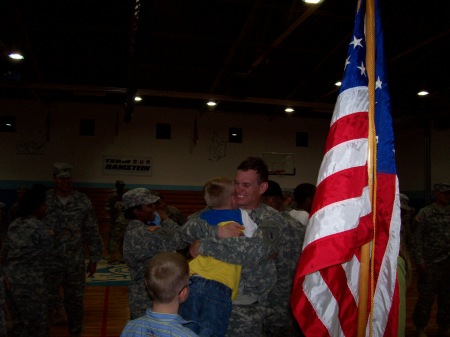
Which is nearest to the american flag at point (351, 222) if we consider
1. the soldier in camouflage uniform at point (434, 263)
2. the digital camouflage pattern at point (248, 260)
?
the digital camouflage pattern at point (248, 260)

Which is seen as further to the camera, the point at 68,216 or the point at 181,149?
the point at 181,149

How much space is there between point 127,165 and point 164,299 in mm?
14420

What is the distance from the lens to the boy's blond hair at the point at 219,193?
2.30 metres

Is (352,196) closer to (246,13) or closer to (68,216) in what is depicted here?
(68,216)

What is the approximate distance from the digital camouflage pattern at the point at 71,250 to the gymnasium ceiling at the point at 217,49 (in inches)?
152

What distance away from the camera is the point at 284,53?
11742 mm

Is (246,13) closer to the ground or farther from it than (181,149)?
farther from it

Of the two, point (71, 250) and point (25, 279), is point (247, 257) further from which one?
point (71, 250)

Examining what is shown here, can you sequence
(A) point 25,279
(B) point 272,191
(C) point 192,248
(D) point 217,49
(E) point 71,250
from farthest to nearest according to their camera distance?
1. (D) point 217,49
2. (E) point 71,250
3. (A) point 25,279
4. (B) point 272,191
5. (C) point 192,248

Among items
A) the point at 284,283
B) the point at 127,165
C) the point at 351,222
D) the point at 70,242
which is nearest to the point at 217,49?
the point at 127,165

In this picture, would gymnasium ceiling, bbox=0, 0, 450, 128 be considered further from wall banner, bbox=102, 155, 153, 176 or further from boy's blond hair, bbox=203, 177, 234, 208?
boy's blond hair, bbox=203, 177, 234, 208

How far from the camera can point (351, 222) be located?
176 centimetres

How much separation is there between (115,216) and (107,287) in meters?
2.64

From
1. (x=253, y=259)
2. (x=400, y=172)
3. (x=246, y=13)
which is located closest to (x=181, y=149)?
(x=246, y=13)
